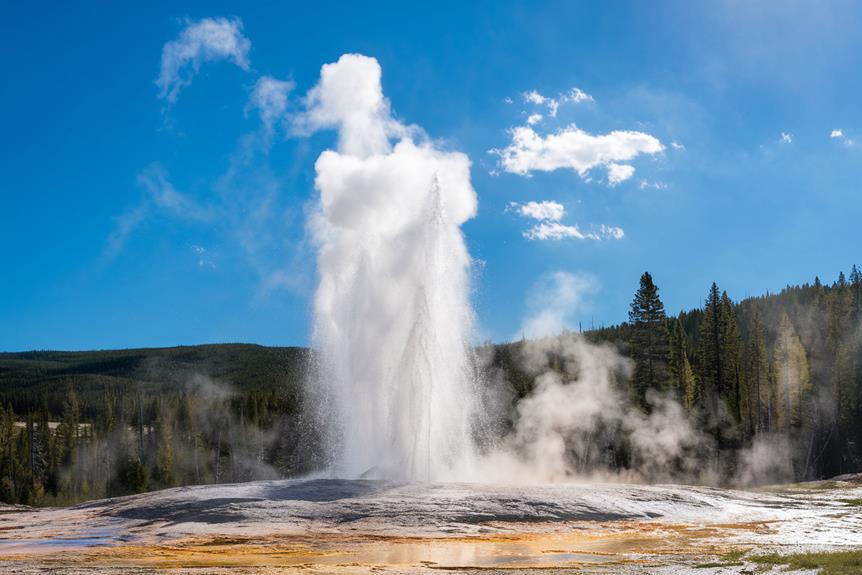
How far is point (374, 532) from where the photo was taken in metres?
21.9

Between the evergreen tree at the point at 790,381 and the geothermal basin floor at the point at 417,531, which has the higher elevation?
the evergreen tree at the point at 790,381

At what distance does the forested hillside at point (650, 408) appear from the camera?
63219 mm

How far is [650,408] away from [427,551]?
47.6m

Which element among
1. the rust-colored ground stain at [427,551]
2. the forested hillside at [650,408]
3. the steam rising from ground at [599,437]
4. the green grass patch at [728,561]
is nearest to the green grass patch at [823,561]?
the green grass patch at [728,561]

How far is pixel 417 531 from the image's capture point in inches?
870

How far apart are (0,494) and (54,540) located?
60.2 meters

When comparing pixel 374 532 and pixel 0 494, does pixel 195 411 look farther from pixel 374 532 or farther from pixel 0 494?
pixel 374 532

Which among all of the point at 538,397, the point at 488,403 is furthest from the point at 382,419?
the point at 488,403

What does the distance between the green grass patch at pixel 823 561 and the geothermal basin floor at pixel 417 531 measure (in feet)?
1.46

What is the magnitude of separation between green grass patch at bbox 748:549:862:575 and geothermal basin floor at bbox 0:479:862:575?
0.45 m

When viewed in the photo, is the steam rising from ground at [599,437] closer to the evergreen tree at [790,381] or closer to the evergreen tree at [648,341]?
the evergreen tree at [648,341]

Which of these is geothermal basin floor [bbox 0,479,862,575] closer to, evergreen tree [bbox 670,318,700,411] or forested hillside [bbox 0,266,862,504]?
forested hillside [bbox 0,266,862,504]

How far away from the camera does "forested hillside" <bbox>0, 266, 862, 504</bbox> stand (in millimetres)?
63219

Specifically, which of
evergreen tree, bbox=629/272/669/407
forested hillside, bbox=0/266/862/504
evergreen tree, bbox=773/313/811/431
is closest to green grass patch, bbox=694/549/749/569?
forested hillside, bbox=0/266/862/504
